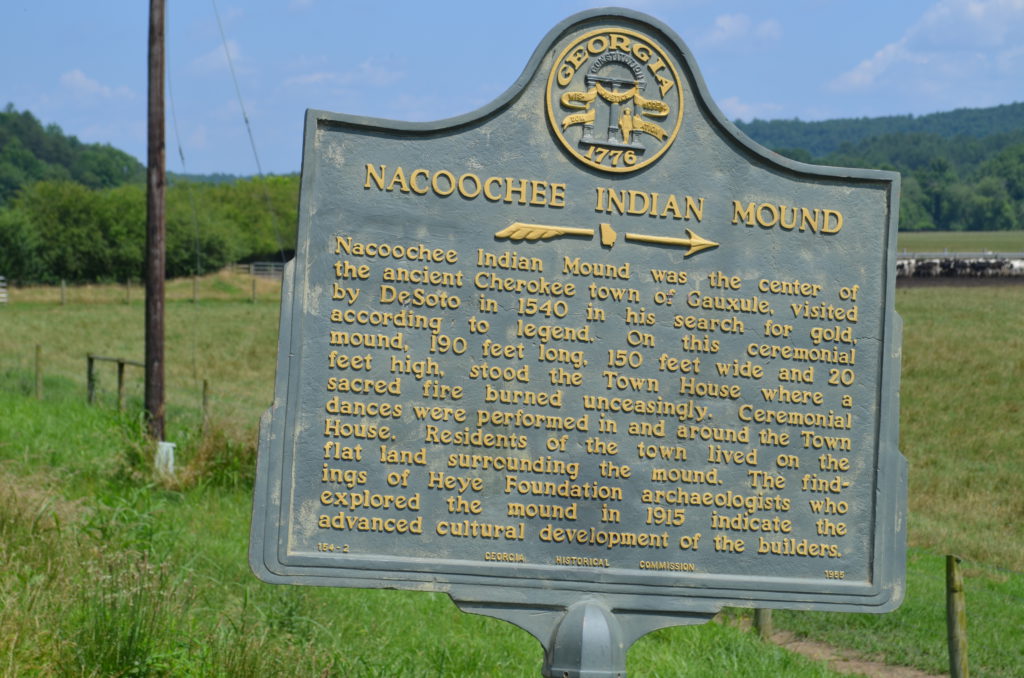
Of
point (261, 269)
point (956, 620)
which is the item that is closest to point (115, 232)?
point (261, 269)

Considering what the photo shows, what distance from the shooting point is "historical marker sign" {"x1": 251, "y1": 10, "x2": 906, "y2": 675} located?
440cm

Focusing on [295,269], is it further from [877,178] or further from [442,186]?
[877,178]

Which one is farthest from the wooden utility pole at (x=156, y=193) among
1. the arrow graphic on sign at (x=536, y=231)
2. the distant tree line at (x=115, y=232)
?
the distant tree line at (x=115, y=232)

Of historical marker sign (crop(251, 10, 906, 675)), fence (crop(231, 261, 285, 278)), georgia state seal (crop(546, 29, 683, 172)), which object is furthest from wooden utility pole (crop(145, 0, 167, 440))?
fence (crop(231, 261, 285, 278))

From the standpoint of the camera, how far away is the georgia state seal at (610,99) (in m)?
4.54

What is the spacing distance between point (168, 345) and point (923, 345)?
82.8 ft

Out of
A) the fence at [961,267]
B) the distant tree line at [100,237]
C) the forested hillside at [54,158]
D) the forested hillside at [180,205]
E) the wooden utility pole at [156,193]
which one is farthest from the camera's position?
the forested hillside at [54,158]

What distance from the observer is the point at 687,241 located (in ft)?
15.1

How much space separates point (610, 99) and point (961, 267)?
39.8 meters

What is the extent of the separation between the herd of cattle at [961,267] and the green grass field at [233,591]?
23.6m

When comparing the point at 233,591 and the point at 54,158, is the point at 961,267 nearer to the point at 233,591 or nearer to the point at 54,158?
the point at 233,591

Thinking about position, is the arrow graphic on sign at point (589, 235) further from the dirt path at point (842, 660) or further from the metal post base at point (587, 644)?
the dirt path at point (842, 660)

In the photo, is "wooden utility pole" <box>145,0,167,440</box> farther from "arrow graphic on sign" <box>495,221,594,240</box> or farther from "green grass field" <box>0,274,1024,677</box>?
"arrow graphic on sign" <box>495,221,594,240</box>

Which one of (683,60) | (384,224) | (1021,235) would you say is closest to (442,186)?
(384,224)
